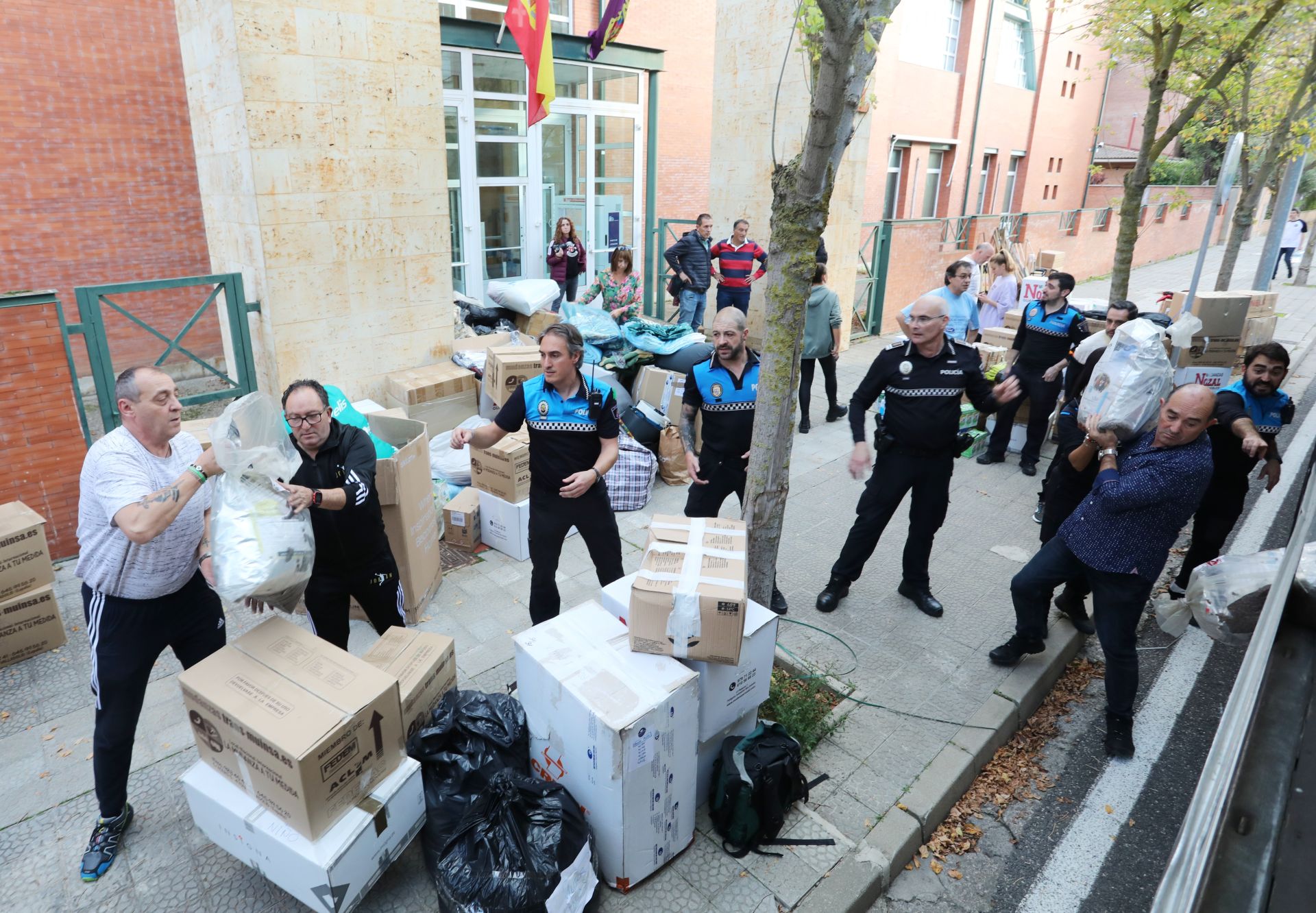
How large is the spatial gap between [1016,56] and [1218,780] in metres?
28.2

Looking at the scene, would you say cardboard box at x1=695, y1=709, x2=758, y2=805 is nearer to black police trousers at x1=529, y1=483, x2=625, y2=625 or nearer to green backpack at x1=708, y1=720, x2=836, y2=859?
green backpack at x1=708, y1=720, x2=836, y2=859

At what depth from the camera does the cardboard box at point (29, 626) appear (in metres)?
4.39

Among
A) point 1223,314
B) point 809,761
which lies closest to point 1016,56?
point 1223,314

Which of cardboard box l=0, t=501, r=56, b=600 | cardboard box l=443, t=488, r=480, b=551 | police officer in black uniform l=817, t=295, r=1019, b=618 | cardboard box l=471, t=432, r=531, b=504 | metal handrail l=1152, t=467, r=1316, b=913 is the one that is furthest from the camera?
cardboard box l=443, t=488, r=480, b=551

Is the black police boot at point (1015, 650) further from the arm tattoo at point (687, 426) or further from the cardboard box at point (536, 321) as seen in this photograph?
the cardboard box at point (536, 321)

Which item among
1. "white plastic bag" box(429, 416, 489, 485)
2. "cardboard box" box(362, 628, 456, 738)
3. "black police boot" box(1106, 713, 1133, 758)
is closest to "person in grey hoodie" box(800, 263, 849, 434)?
"white plastic bag" box(429, 416, 489, 485)

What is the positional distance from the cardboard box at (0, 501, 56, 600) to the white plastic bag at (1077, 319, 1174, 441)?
6163mm

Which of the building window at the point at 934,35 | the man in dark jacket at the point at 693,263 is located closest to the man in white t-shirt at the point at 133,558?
the man in dark jacket at the point at 693,263

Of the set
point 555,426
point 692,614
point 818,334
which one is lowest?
point 692,614

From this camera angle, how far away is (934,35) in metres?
19.8

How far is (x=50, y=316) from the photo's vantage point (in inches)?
203

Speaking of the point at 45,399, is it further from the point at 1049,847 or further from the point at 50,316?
the point at 1049,847

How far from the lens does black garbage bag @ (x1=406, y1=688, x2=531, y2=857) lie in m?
3.04

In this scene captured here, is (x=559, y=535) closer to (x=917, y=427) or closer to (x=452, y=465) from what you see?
(x=917, y=427)
